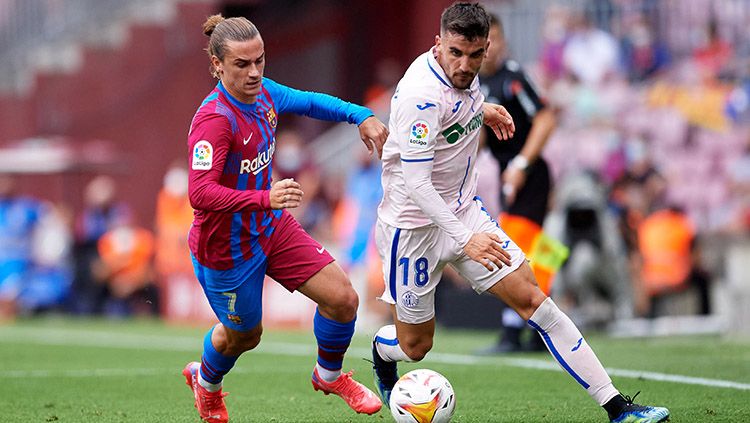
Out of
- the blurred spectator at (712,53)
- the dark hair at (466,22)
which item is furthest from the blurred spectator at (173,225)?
the dark hair at (466,22)

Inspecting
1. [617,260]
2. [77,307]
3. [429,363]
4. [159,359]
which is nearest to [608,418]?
[429,363]

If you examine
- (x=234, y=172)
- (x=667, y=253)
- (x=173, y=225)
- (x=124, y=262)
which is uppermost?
(x=234, y=172)

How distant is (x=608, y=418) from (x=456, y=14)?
224 cm

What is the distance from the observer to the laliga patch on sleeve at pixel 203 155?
6.70 meters

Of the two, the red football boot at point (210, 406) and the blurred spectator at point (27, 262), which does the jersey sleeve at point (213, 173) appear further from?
the blurred spectator at point (27, 262)

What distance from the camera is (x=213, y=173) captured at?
22.0ft

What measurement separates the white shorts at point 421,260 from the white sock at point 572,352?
0.42m

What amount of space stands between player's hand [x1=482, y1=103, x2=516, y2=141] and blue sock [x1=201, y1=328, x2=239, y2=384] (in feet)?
6.23

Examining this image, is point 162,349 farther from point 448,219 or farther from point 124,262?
point 124,262

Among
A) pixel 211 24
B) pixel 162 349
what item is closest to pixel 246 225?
pixel 211 24

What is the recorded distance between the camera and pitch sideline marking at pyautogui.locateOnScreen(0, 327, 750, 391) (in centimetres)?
921

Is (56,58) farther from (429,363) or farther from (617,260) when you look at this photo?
(429,363)

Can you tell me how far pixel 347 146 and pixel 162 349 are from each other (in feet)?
28.0

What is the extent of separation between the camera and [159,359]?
11.9 meters
